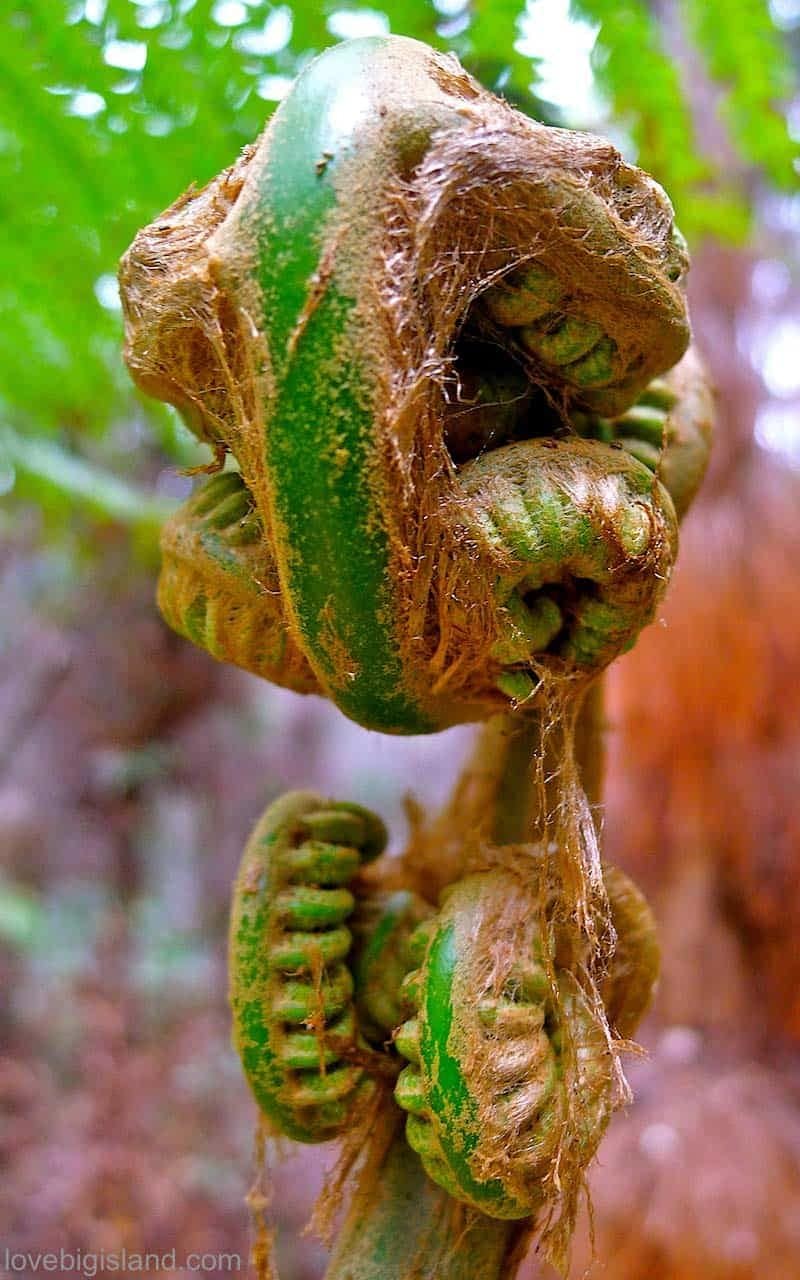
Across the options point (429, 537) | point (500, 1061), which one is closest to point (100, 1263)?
point (500, 1061)

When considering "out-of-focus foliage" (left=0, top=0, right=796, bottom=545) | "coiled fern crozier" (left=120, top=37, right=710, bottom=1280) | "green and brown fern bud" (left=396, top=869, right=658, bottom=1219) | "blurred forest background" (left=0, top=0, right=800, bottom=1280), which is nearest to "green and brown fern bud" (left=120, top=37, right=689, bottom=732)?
"coiled fern crozier" (left=120, top=37, right=710, bottom=1280)

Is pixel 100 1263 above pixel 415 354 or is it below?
below

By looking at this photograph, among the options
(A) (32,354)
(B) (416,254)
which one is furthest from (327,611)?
(A) (32,354)

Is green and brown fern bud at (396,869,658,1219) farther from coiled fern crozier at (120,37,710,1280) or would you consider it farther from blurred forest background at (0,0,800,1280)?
blurred forest background at (0,0,800,1280)

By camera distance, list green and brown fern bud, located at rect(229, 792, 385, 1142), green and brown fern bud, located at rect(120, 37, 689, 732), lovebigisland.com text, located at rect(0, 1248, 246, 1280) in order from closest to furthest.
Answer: green and brown fern bud, located at rect(120, 37, 689, 732) → green and brown fern bud, located at rect(229, 792, 385, 1142) → lovebigisland.com text, located at rect(0, 1248, 246, 1280)

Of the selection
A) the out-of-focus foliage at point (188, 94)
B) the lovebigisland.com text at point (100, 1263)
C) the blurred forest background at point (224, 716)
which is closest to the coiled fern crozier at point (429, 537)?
the out-of-focus foliage at point (188, 94)

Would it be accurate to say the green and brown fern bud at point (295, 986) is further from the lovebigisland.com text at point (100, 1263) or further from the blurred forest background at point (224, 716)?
the lovebigisland.com text at point (100, 1263)

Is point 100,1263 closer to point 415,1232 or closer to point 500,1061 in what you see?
point 415,1232
